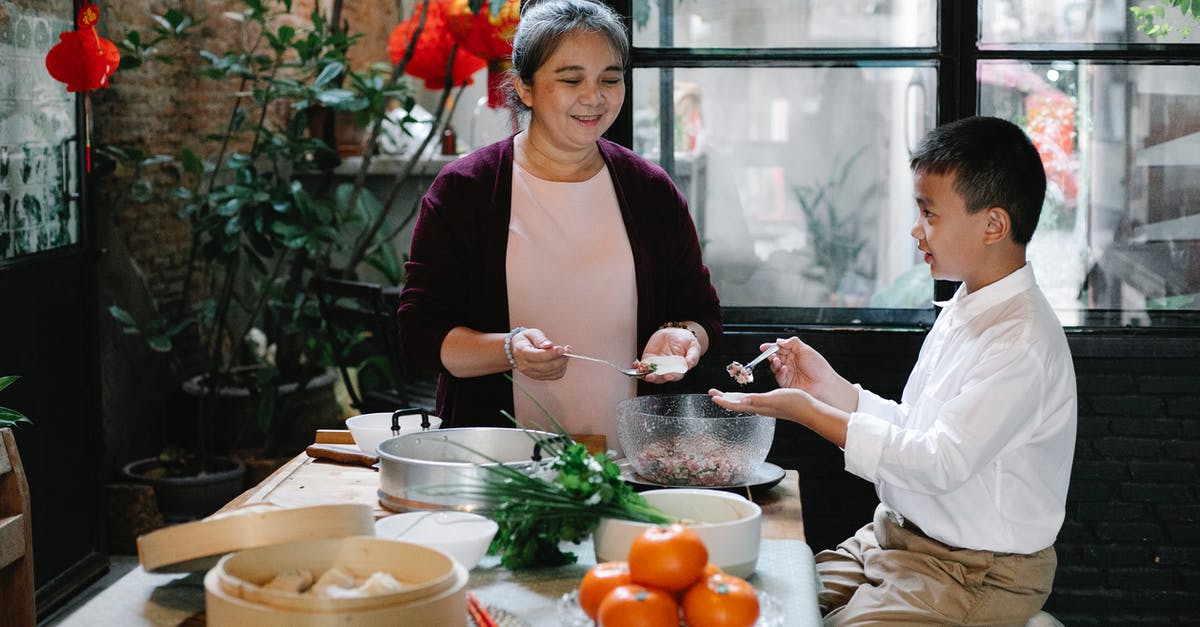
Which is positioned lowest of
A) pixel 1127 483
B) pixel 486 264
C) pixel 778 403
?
pixel 1127 483

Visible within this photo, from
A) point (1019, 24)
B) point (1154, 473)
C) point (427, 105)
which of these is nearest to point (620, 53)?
point (1019, 24)

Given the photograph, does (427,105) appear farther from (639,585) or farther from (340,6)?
(639,585)

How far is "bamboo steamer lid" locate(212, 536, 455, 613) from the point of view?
4.64ft

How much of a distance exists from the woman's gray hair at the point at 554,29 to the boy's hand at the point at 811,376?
645mm

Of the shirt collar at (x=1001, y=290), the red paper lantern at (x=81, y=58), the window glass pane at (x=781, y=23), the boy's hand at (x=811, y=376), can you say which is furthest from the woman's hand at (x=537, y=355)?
the red paper lantern at (x=81, y=58)

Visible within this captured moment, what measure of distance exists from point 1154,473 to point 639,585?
7.92ft

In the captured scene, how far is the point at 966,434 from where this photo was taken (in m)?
2.00

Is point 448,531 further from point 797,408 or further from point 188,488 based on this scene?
point 188,488

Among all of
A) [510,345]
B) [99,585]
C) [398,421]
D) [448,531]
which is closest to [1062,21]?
[510,345]

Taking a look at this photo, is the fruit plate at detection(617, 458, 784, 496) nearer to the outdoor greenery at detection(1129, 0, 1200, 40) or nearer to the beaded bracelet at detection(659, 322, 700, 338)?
the beaded bracelet at detection(659, 322, 700, 338)

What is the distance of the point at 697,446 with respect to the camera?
213 centimetres

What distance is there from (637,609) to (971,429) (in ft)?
2.64

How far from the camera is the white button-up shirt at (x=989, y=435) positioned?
2014mm

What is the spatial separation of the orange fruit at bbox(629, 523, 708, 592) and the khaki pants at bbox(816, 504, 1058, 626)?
0.73m
